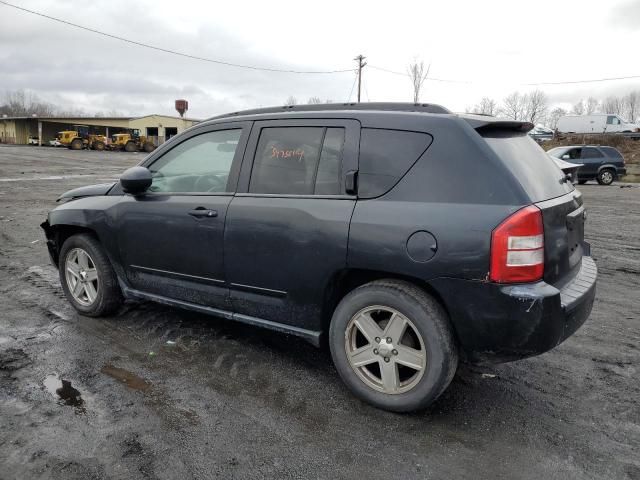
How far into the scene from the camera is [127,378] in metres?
3.25

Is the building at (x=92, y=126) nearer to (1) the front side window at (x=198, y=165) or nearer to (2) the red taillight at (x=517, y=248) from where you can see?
(1) the front side window at (x=198, y=165)

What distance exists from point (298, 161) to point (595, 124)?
151 feet

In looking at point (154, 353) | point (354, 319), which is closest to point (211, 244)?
point (154, 353)

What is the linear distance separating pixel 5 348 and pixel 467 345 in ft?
10.8

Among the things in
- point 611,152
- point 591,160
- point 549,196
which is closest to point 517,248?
point 549,196

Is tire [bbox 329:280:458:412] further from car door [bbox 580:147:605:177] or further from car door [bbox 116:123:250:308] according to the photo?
car door [bbox 580:147:605:177]

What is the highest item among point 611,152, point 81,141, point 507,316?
point 81,141

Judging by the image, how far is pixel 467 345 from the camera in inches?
106

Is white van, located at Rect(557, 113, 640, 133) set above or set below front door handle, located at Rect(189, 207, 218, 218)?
above

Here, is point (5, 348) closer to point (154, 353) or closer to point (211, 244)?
point (154, 353)

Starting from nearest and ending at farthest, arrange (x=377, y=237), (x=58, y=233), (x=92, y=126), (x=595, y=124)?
(x=377, y=237) < (x=58, y=233) < (x=595, y=124) < (x=92, y=126)

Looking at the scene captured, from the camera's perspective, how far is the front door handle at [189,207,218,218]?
11.4ft

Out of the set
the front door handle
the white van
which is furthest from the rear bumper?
the white van

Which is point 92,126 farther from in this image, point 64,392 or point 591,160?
point 64,392
